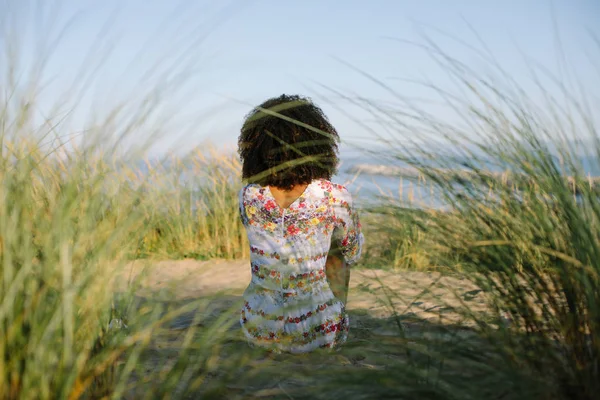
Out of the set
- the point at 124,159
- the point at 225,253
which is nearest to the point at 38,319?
the point at 124,159

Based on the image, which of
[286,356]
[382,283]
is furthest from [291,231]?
[382,283]

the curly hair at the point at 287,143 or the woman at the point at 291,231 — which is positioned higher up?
the curly hair at the point at 287,143

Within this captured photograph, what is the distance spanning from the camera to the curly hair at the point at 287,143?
2.54m

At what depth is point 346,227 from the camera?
274 centimetres

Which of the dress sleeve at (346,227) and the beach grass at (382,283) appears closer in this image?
the beach grass at (382,283)

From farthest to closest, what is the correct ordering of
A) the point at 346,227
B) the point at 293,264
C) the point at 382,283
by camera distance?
the point at 346,227 < the point at 293,264 < the point at 382,283

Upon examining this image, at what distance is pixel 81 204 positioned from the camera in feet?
5.10

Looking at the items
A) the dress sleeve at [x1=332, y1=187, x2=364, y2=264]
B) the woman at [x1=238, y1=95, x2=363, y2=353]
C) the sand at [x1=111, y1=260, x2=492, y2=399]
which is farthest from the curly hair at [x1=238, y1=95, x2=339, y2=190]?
the sand at [x1=111, y1=260, x2=492, y2=399]

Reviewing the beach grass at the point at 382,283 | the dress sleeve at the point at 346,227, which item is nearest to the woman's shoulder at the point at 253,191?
the dress sleeve at the point at 346,227

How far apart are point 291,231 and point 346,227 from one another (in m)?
0.28

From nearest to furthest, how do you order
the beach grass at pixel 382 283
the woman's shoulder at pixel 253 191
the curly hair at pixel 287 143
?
the beach grass at pixel 382 283, the curly hair at pixel 287 143, the woman's shoulder at pixel 253 191

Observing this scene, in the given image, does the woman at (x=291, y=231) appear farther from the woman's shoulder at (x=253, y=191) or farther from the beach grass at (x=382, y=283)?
the beach grass at (x=382, y=283)

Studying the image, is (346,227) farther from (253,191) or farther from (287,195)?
(253,191)

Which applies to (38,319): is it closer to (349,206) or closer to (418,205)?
(418,205)
